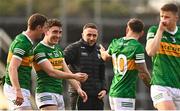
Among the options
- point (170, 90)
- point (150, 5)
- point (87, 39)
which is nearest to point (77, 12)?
point (150, 5)

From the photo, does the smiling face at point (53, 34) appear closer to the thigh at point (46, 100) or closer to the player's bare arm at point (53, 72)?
the player's bare arm at point (53, 72)

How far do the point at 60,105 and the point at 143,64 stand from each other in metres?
1.48

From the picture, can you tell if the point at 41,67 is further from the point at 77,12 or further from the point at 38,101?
→ the point at 77,12

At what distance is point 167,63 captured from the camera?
12.0 metres

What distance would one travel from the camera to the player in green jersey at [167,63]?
38.7 ft

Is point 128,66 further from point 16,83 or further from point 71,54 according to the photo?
point 16,83

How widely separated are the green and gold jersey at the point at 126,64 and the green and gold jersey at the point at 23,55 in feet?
5.06

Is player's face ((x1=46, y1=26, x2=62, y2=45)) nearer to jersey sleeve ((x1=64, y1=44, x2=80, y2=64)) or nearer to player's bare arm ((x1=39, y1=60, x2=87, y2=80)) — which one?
player's bare arm ((x1=39, y1=60, x2=87, y2=80))

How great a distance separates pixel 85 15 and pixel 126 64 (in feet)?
66.8

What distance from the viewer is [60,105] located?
13.1 meters

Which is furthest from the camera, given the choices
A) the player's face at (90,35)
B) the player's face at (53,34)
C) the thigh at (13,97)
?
the player's face at (90,35)

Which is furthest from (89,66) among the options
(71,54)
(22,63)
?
(22,63)

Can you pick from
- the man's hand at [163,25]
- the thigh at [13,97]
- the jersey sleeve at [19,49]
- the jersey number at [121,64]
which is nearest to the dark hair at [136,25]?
the jersey number at [121,64]

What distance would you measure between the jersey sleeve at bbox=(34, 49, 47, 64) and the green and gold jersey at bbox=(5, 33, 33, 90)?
235 millimetres
